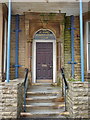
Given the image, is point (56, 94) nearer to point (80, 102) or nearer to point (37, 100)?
point (37, 100)

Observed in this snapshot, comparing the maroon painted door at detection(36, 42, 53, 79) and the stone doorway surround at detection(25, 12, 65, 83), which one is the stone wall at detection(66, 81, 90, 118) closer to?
the stone doorway surround at detection(25, 12, 65, 83)

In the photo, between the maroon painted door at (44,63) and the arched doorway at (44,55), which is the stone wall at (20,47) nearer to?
the arched doorway at (44,55)

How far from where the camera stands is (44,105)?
4961mm

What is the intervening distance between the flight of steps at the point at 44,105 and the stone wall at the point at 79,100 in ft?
2.05

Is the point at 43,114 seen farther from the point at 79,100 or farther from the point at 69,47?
the point at 69,47

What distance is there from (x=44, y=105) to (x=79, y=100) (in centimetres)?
135

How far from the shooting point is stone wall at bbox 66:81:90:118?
13.3 ft

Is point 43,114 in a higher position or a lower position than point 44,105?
lower

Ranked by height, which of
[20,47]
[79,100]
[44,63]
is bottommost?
[79,100]

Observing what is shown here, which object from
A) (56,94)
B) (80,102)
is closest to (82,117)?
(80,102)

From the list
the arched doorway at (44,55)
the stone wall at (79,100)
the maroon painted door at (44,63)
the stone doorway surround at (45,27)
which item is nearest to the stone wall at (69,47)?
the stone doorway surround at (45,27)

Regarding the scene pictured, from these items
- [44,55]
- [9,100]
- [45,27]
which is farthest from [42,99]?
[45,27]

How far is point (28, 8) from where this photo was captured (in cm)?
668

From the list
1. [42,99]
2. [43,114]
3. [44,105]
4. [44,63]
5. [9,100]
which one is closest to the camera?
[9,100]
